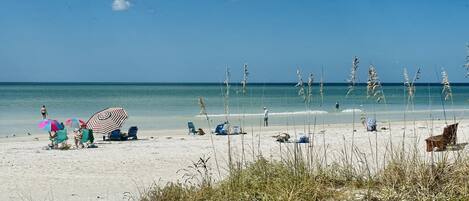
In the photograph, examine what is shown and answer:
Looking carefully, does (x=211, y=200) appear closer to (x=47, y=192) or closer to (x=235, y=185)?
(x=235, y=185)

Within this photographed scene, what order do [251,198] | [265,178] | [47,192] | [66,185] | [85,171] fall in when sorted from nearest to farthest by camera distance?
1. [251,198]
2. [265,178]
3. [47,192]
4. [66,185]
5. [85,171]

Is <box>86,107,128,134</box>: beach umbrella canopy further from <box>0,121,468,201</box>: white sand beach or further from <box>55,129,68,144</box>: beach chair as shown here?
<box>55,129,68,144</box>: beach chair

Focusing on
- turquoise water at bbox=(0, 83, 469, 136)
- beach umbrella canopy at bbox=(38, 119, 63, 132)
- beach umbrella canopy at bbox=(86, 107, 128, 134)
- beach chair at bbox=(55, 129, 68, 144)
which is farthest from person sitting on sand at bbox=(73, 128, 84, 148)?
turquoise water at bbox=(0, 83, 469, 136)

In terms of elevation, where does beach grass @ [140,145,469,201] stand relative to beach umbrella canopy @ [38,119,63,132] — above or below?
below

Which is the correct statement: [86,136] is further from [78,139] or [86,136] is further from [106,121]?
[106,121]

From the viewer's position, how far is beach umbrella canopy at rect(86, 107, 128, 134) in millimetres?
18016

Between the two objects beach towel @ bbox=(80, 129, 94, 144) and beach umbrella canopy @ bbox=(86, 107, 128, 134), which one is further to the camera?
beach umbrella canopy @ bbox=(86, 107, 128, 134)

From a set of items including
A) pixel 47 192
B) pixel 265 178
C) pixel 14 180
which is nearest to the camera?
pixel 265 178

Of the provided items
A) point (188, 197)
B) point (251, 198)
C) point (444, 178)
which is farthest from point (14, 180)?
point (444, 178)

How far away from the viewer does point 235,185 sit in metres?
5.14

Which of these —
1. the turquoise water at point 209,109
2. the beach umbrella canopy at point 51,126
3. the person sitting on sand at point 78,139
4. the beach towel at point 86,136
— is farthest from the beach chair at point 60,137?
the turquoise water at point 209,109

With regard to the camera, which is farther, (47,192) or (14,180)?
(14,180)

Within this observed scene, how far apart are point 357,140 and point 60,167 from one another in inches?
326

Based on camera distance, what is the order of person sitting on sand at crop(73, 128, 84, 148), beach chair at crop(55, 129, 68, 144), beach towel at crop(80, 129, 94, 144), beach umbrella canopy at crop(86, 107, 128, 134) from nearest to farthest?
beach chair at crop(55, 129, 68, 144) < person sitting on sand at crop(73, 128, 84, 148) < beach towel at crop(80, 129, 94, 144) < beach umbrella canopy at crop(86, 107, 128, 134)
